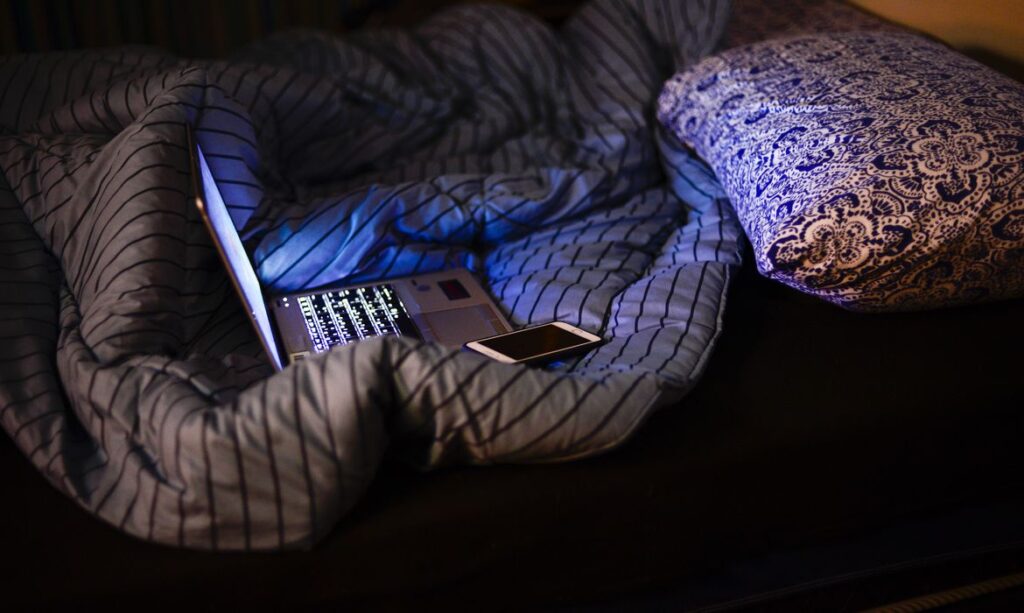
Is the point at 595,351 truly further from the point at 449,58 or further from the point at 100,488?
the point at 449,58

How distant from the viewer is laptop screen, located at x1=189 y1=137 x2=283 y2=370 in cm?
75

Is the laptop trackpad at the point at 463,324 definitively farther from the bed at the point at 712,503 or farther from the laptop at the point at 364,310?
the bed at the point at 712,503

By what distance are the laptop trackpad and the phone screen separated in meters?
0.05

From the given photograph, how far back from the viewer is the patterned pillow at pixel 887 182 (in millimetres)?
897

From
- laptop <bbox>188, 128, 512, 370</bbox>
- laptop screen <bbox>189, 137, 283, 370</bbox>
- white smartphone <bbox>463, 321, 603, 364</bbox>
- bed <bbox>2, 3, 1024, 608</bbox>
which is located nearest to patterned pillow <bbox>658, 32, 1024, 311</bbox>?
bed <bbox>2, 3, 1024, 608</bbox>

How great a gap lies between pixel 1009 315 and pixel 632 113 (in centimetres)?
65

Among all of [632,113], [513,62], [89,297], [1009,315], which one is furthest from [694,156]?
[89,297]

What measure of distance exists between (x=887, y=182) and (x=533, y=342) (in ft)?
1.39

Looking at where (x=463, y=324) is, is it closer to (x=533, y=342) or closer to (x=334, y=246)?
(x=533, y=342)

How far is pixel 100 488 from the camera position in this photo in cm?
72

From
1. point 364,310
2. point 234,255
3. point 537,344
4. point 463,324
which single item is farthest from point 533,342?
point 234,255

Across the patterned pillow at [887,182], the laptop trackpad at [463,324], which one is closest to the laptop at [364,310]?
the laptop trackpad at [463,324]

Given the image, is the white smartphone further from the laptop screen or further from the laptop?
the laptop screen

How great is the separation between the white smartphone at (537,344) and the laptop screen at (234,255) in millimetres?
216
